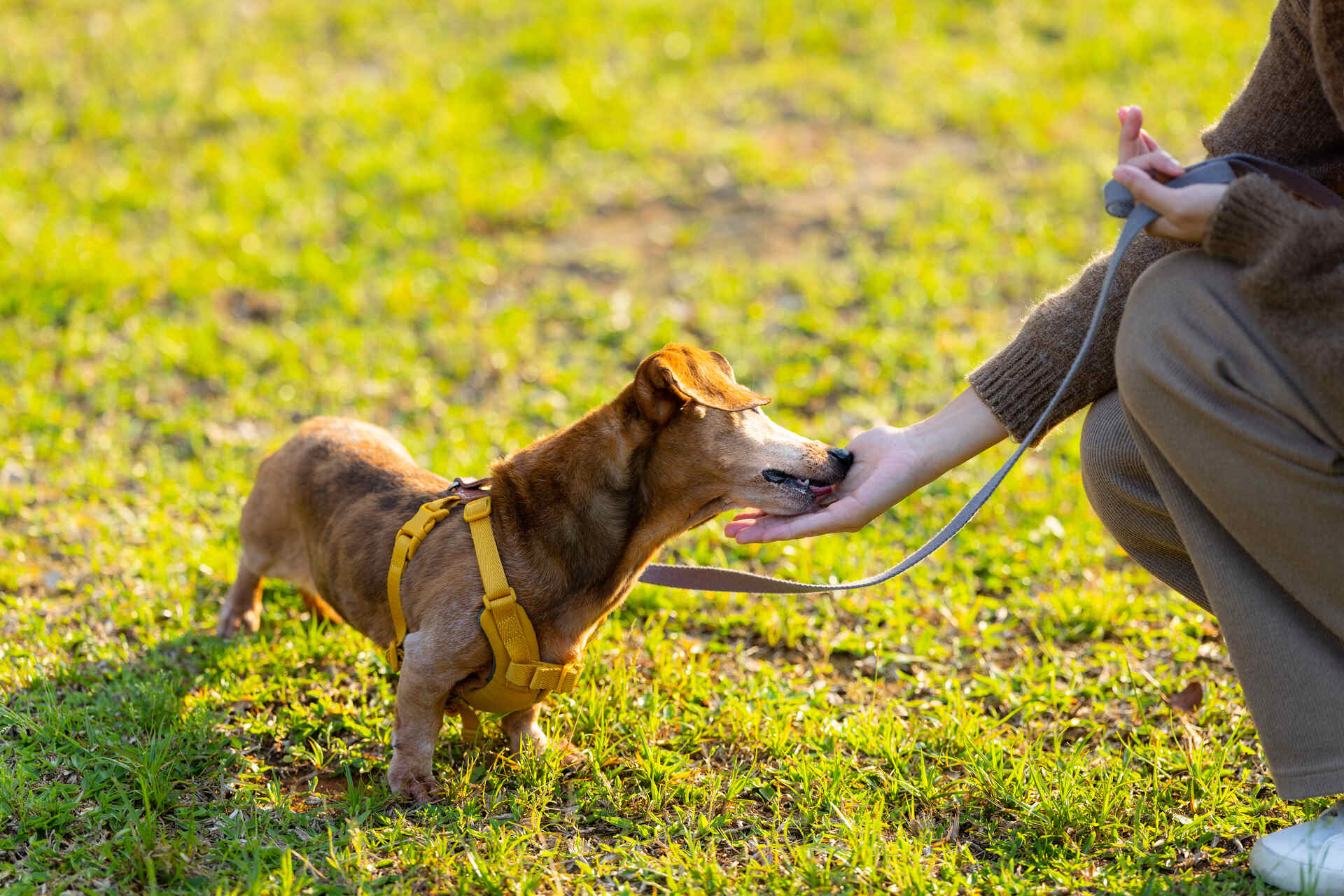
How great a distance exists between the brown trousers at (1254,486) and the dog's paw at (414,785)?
2.20 m

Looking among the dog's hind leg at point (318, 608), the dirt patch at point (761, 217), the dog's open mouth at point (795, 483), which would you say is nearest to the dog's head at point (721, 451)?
the dog's open mouth at point (795, 483)

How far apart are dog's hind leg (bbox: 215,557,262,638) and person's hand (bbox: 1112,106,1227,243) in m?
3.24

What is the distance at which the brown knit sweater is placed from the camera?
2.61 m

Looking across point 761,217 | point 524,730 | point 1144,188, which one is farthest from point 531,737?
point 761,217

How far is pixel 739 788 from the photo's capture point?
3.48 meters

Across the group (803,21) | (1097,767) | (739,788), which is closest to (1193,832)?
(1097,767)

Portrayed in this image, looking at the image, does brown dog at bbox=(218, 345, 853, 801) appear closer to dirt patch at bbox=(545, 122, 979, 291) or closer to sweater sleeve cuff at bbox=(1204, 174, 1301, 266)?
sweater sleeve cuff at bbox=(1204, 174, 1301, 266)

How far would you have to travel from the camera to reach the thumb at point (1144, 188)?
2.81 metres

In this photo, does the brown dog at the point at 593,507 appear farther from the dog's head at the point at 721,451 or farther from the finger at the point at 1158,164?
the finger at the point at 1158,164

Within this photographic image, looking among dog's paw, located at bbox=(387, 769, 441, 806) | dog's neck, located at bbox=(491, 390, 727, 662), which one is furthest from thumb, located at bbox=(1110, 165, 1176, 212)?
dog's paw, located at bbox=(387, 769, 441, 806)

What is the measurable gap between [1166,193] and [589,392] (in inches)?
146

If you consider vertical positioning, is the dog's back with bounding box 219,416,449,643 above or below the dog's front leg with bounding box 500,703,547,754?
above

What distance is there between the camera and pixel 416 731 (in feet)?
11.2

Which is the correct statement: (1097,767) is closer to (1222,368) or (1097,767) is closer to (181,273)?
(1222,368)
